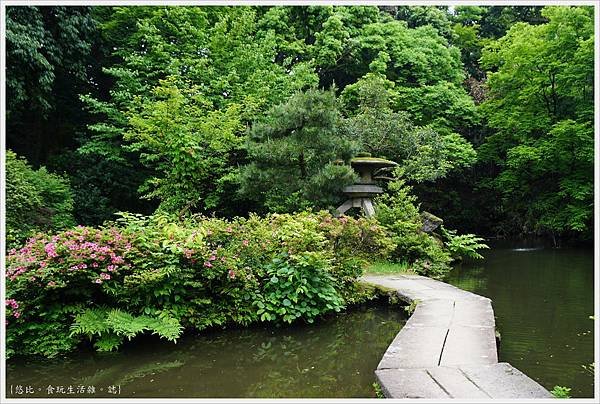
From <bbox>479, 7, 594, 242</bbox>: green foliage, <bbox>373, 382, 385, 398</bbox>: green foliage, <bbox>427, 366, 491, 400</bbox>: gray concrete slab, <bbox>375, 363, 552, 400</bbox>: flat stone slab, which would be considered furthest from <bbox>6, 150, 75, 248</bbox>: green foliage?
<bbox>479, 7, 594, 242</bbox>: green foliage

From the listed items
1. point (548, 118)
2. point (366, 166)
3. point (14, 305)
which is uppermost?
point (548, 118)

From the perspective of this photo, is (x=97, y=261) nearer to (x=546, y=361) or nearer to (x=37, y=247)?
(x=37, y=247)

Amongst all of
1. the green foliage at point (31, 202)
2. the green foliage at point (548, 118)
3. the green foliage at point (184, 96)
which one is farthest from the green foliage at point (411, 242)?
the green foliage at point (548, 118)

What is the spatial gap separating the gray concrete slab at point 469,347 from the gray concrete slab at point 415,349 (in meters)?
0.07

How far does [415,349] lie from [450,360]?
0.36m

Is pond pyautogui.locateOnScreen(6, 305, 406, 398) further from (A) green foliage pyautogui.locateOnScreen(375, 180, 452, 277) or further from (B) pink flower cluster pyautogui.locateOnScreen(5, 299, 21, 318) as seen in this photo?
(A) green foliage pyautogui.locateOnScreen(375, 180, 452, 277)

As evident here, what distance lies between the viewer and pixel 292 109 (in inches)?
383

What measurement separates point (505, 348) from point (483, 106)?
14.7 m

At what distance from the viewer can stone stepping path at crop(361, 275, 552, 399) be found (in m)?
3.25

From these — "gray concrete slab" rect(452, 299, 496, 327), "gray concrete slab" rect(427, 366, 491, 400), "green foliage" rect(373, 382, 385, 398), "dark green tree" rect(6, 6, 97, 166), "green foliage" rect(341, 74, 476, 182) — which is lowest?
"green foliage" rect(373, 382, 385, 398)

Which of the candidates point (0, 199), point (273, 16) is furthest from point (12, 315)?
point (273, 16)

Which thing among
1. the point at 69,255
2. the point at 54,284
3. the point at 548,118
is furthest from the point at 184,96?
the point at 548,118

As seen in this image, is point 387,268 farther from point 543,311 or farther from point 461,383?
point 461,383

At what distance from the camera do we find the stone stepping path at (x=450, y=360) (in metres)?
3.25
